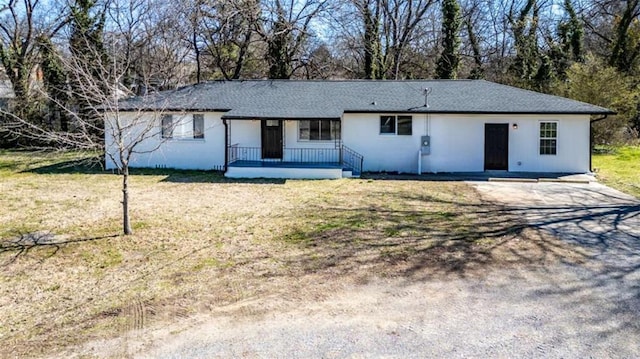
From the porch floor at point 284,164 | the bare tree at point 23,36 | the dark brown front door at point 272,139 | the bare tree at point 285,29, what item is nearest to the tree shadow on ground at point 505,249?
the porch floor at point 284,164

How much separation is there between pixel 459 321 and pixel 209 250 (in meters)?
4.13

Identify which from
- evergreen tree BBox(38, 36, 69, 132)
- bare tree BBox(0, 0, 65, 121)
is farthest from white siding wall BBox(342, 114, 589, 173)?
bare tree BBox(0, 0, 65, 121)

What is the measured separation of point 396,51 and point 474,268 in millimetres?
26651

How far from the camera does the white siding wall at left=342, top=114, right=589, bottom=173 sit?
1639cm

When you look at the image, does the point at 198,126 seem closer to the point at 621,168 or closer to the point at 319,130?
the point at 319,130

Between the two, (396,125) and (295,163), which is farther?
(396,125)

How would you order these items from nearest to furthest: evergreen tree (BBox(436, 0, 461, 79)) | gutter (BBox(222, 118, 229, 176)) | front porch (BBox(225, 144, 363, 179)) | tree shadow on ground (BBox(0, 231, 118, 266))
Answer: tree shadow on ground (BBox(0, 231, 118, 266)), front porch (BBox(225, 144, 363, 179)), gutter (BBox(222, 118, 229, 176)), evergreen tree (BBox(436, 0, 461, 79))

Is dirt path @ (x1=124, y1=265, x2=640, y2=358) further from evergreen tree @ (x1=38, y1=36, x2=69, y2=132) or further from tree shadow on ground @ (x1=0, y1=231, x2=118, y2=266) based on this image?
evergreen tree @ (x1=38, y1=36, x2=69, y2=132)

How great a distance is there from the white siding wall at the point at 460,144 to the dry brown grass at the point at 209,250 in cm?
439

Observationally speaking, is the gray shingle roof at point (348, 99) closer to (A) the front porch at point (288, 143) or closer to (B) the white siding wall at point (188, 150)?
(A) the front porch at point (288, 143)

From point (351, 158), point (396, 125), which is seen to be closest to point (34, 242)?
point (351, 158)

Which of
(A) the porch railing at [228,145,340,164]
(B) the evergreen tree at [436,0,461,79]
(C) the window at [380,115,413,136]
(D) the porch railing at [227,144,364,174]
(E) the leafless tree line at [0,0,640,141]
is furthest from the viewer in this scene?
(B) the evergreen tree at [436,0,461,79]

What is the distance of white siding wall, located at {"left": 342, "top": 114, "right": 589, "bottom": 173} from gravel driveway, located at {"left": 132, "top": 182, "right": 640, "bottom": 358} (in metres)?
10.3

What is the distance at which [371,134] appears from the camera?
17.0m
